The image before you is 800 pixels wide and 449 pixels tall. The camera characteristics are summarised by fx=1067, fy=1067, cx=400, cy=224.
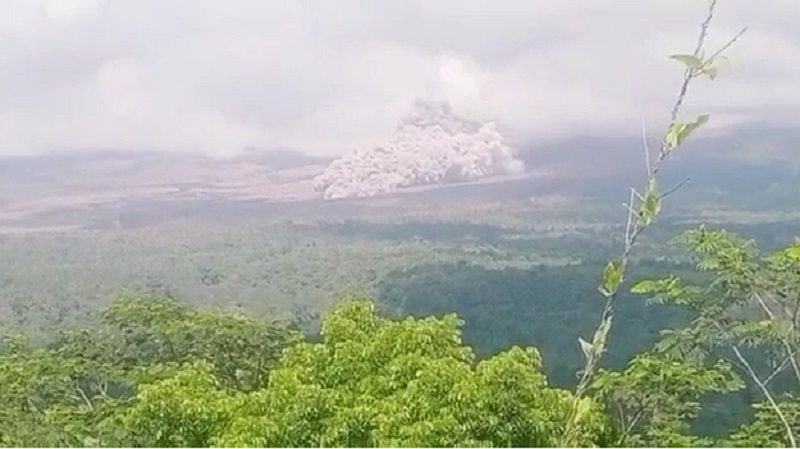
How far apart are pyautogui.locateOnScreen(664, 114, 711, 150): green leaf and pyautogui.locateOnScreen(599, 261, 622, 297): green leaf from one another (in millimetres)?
63

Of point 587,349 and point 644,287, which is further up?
point 587,349

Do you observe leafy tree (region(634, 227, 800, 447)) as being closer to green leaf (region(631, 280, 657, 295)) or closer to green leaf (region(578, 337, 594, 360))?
green leaf (region(631, 280, 657, 295))

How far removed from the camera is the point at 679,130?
49 cm

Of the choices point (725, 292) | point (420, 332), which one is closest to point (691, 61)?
point (420, 332)

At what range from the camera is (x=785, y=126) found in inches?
198

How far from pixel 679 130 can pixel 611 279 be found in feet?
0.25

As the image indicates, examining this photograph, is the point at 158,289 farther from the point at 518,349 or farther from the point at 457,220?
the point at 518,349

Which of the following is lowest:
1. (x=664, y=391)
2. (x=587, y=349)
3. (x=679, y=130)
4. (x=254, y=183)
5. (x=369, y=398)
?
(x=664, y=391)

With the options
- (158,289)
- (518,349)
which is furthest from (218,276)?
(518,349)

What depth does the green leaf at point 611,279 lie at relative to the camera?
19.7 inches

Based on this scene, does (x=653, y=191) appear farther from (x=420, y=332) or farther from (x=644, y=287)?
(x=644, y=287)

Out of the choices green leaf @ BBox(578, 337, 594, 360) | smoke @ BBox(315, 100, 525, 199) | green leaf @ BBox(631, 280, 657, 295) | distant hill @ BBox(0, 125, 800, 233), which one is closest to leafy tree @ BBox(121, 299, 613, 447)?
green leaf @ BBox(631, 280, 657, 295)

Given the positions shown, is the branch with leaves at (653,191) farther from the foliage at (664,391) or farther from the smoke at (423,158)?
the smoke at (423,158)

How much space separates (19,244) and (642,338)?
372 cm
